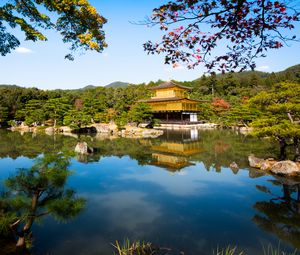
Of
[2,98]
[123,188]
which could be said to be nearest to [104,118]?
[2,98]

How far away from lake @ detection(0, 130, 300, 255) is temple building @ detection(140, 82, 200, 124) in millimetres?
20347

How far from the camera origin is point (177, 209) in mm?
6020

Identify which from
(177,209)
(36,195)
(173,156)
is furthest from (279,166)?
(36,195)

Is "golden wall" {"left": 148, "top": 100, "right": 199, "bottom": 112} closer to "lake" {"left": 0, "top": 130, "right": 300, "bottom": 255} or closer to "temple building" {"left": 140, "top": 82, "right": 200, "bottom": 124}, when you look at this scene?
"temple building" {"left": 140, "top": 82, "right": 200, "bottom": 124}

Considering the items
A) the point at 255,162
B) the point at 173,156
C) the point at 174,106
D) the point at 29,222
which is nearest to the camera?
the point at 29,222

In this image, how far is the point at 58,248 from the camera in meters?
4.25

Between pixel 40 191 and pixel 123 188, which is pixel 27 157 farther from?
pixel 40 191

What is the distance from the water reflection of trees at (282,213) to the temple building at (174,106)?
23499mm

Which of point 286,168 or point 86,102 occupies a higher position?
point 86,102

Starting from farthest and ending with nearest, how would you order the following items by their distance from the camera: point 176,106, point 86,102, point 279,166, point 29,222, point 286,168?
point 176,106 → point 86,102 → point 279,166 → point 286,168 → point 29,222

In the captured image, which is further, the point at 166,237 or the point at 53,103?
the point at 53,103

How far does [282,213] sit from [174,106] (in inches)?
1020

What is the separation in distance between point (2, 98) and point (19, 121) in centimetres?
535

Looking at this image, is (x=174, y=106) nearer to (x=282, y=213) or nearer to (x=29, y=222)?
(x=282, y=213)
